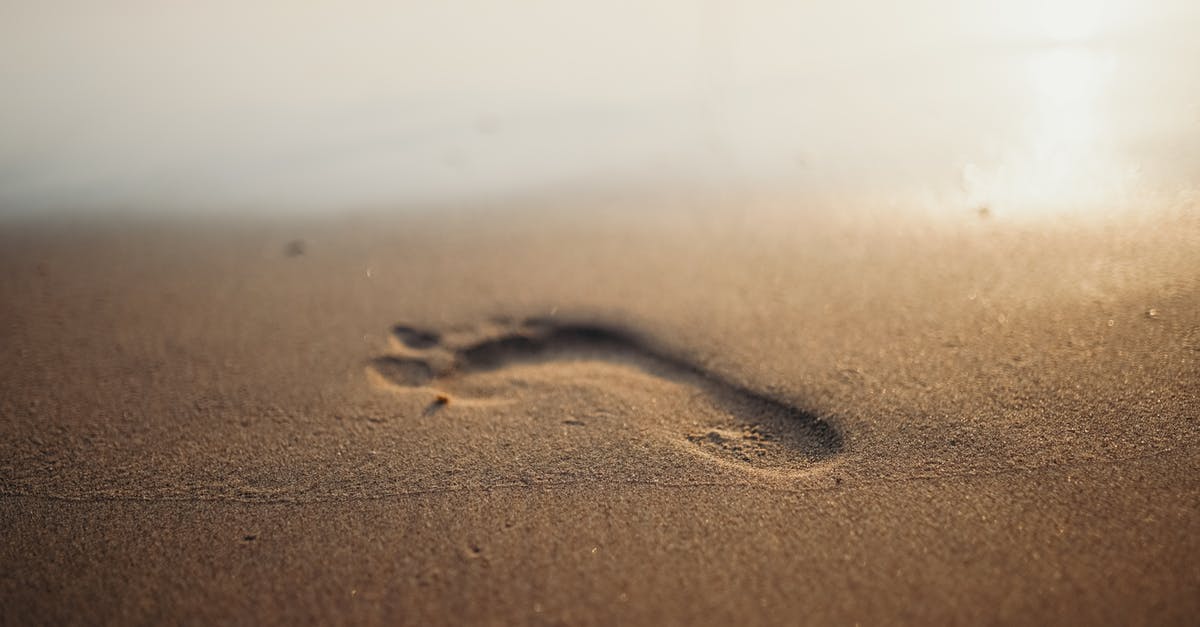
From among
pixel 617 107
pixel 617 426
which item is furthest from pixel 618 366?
pixel 617 107

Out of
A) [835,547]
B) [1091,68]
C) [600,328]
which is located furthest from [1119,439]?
[1091,68]

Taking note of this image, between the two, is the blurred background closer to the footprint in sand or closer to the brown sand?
the brown sand

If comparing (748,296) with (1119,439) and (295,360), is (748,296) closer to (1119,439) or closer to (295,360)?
(1119,439)

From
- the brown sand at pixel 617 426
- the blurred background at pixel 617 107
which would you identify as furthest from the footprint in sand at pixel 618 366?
the blurred background at pixel 617 107

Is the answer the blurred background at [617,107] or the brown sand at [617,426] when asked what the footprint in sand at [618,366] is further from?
the blurred background at [617,107]

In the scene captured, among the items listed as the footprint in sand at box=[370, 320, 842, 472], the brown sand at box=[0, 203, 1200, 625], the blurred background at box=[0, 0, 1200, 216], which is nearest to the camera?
the brown sand at box=[0, 203, 1200, 625]

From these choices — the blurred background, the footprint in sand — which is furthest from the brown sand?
the blurred background

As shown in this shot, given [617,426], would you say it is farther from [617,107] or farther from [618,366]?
[617,107]
